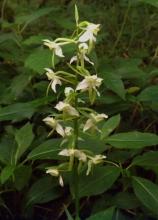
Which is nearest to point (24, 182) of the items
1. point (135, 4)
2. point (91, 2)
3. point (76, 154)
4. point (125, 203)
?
point (125, 203)

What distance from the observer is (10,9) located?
252cm

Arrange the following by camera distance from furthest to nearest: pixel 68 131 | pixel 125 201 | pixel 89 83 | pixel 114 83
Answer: pixel 114 83 < pixel 125 201 < pixel 68 131 < pixel 89 83

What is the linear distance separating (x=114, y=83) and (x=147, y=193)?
0.36m

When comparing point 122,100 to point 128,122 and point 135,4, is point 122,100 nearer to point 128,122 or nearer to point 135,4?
point 128,122

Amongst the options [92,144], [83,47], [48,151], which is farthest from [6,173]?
[83,47]

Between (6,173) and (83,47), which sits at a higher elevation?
(83,47)

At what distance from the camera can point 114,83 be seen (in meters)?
1.65

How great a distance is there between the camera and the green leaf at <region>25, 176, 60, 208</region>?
157 centimetres

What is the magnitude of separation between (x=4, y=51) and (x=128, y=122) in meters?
0.47

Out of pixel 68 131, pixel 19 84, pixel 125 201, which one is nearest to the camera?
pixel 68 131

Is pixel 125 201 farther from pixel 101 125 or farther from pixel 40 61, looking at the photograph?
pixel 40 61

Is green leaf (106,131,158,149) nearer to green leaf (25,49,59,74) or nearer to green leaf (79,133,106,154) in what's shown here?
green leaf (79,133,106,154)

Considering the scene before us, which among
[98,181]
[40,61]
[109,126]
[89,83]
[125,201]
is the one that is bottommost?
[125,201]

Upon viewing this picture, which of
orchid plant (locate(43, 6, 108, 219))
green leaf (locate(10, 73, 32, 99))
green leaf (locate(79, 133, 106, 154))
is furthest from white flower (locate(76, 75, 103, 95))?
green leaf (locate(10, 73, 32, 99))
